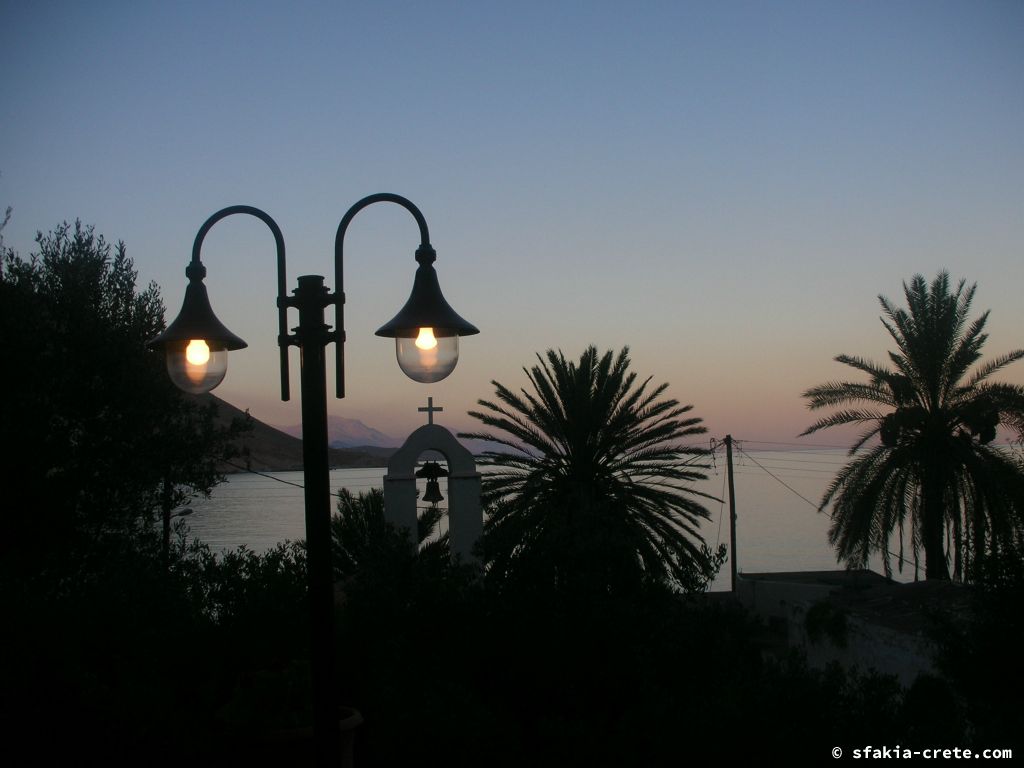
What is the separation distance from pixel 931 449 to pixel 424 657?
1420cm

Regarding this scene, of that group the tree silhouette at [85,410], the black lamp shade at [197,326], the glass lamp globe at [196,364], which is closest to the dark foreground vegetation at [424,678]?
the glass lamp globe at [196,364]

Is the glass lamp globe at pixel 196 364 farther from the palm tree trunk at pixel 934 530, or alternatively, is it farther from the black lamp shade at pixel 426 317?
the palm tree trunk at pixel 934 530

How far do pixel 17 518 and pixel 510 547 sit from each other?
8.11 meters

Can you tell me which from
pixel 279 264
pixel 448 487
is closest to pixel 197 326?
pixel 279 264

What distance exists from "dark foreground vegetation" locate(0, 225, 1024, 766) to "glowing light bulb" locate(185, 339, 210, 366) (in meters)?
1.88

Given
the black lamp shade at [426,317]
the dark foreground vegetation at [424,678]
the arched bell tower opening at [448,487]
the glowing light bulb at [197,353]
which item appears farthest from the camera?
the arched bell tower opening at [448,487]

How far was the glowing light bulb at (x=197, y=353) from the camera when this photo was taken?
197 inches

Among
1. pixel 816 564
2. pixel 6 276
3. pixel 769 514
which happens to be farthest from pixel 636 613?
pixel 769 514

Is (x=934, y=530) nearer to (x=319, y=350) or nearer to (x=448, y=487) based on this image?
(x=448, y=487)

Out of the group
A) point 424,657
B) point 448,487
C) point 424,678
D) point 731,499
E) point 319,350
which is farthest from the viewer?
point 731,499

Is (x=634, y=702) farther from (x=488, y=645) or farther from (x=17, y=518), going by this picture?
(x=17, y=518)

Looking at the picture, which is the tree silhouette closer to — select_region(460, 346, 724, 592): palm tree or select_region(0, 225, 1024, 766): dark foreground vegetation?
select_region(0, 225, 1024, 766): dark foreground vegetation

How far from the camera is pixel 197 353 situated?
16.5ft

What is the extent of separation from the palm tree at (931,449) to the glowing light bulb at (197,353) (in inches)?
656
